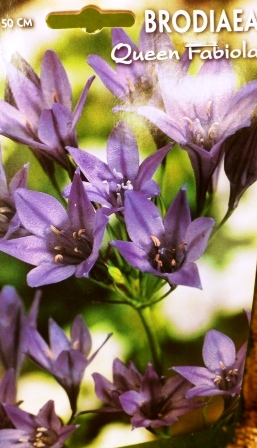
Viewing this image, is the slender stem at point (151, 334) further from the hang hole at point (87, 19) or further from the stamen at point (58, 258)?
the hang hole at point (87, 19)

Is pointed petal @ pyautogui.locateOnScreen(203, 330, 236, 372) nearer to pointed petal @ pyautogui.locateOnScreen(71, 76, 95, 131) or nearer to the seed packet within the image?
the seed packet

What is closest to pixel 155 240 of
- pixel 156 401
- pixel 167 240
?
pixel 167 240

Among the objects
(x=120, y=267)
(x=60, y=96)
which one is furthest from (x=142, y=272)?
(x=60, y=96)

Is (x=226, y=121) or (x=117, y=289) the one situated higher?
(x=226, y=121)

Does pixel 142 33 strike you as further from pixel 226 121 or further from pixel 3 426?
pixel 3 426

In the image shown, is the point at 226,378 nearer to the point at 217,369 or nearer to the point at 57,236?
the point at 217,369

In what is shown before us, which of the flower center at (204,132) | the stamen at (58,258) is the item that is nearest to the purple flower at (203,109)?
the flower center at (204,132)
